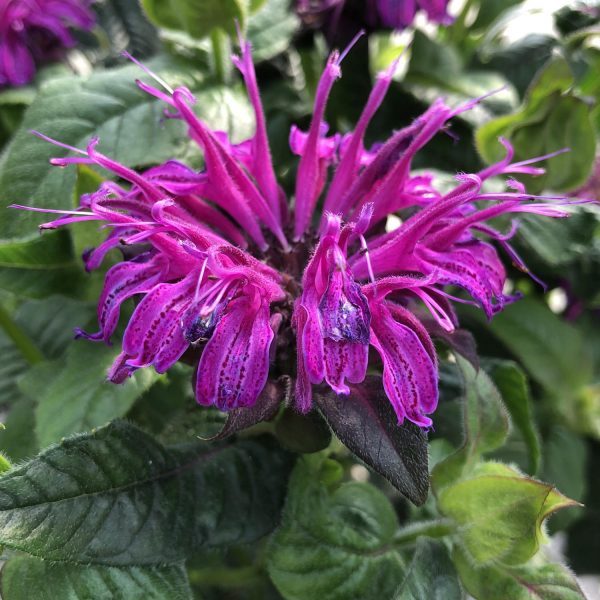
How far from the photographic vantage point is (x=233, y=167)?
1.36 ft

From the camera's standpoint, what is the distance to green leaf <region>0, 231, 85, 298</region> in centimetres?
41

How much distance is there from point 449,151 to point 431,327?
0.28 m

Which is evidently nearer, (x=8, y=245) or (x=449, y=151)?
(x=8, y=245)

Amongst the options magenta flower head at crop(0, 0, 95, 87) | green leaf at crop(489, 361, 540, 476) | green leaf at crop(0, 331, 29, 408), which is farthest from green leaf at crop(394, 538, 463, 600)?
magenta flower head at crop(0, 0, 95, 87)

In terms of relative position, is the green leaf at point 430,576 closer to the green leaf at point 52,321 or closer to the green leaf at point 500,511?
the green leaf at point 500,511

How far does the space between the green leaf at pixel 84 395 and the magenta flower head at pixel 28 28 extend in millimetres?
272

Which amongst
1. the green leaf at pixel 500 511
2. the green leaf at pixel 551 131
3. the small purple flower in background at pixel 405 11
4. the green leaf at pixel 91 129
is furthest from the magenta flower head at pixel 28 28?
the green leaf at pixel 500 511

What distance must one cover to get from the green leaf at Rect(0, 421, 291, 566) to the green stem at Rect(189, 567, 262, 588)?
0.34 feet

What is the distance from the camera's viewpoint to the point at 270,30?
23.2 inches

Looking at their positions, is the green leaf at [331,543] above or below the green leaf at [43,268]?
below

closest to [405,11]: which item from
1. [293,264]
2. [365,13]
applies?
[365,13]

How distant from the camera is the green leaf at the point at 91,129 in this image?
1.35 feet

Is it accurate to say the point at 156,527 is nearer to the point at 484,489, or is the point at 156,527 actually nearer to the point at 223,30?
the point at 484,489

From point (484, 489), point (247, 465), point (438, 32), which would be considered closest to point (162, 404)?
point (247, 465)
